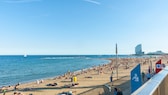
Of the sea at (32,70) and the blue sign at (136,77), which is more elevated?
the blue sign at (136,77)

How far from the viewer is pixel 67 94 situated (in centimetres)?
1691

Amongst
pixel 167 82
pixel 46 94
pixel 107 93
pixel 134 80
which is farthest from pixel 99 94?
pixel 167 82

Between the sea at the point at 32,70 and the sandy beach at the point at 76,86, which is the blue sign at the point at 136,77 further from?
the sea at the point at 32,70

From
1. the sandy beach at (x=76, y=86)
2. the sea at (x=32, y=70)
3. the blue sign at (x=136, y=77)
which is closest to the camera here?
the blue sign at (x=136, y=77)

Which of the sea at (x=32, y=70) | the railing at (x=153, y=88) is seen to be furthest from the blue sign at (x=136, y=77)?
Answer: the sea at (x=32, y=70)

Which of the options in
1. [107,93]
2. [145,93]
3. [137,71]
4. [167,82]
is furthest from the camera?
[107,93]

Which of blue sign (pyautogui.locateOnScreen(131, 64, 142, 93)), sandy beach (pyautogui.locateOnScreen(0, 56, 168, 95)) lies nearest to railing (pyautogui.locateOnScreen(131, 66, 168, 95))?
blue sign (pyautogui.locateOnScreen(131, 64, 142, 93))

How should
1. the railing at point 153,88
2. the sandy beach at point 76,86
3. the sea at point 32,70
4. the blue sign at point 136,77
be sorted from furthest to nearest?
the sea at point 32,70 → the sandy beach at point 76,86 → the blue sign at point 136,77 → the railing at point 153,88

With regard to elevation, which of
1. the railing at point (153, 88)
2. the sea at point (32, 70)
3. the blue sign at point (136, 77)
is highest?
the railing at point (153, 88)

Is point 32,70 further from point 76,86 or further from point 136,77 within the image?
point 136,77

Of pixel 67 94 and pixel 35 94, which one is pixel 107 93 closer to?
pixel 67 94

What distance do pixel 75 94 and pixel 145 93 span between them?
1622 centimetres

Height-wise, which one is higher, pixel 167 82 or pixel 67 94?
pixel 167 82

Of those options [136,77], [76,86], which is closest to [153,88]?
[136,77]
